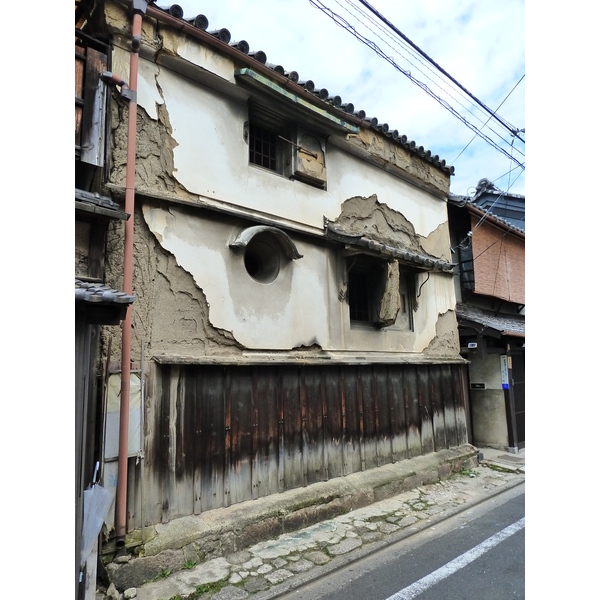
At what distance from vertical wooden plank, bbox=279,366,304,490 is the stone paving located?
850 mm

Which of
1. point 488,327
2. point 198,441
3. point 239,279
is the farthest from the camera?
point 488,327

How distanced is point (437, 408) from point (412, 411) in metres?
1.09

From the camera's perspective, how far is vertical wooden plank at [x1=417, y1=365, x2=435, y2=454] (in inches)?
393

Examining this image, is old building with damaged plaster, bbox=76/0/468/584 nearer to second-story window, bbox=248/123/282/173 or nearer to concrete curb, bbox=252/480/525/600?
second-story window, bbox=248/123/282/173

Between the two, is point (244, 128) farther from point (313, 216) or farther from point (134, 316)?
point (134, 316)

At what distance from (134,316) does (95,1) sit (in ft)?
14.6

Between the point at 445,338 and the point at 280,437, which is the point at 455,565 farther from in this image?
the point at 445,338

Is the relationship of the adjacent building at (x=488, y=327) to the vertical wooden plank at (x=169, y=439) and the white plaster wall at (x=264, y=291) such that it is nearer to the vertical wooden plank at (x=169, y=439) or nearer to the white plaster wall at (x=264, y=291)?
the white plaster wall at (x=264, y=291)

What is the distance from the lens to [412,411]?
9789 millimetres

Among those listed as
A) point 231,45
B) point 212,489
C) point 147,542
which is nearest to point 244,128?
point 231,45

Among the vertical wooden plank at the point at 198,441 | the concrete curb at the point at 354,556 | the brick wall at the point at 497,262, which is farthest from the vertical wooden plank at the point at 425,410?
the vertical wooden plank at the point at 198,441

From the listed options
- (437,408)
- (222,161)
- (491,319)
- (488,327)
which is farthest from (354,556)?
(491,319)

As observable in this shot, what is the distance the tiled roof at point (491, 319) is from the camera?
1209 centimetres

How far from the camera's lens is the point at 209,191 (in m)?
6.77
